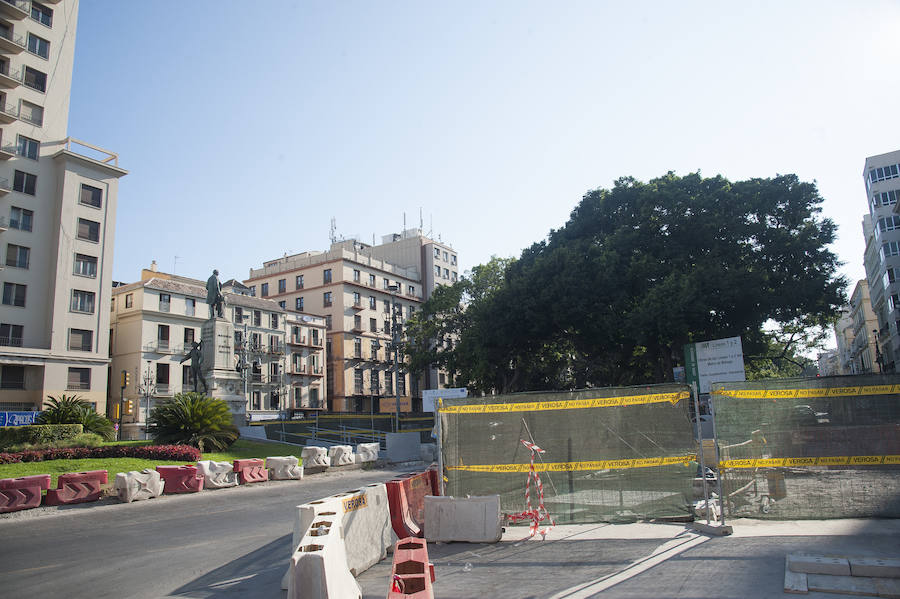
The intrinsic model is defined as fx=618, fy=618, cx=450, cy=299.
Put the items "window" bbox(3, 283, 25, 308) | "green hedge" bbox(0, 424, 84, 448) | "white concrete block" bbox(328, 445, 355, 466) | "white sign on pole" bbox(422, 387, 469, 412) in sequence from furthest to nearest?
"window" bbox(3, 283, 25, 308) < "white sign on pole" bbox(422, 387, 469, 412) < "white concrete block" bbox(328, 445, 355, 466) < "green hedge" bbox(0, 424, 84, 448)

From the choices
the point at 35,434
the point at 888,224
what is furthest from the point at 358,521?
the point at 888,224

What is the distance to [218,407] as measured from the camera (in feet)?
75.7

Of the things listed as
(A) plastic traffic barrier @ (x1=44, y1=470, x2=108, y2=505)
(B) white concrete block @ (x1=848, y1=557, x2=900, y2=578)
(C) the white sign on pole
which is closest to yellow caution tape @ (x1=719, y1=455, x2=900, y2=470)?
(B) white concrete block @ (x1=848, y1=557, x2=900, y2=578)

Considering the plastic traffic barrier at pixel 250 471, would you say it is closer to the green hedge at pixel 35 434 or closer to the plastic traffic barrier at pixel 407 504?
the green hedge at pixel 35 434

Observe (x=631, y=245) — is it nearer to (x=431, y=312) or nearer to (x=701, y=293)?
(x=701, y=293)

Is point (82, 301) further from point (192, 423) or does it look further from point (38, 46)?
point (192, 423)

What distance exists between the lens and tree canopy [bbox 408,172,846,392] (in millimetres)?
28891

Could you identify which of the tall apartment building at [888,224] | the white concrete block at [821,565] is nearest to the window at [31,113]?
the white concrete block at [821,565]

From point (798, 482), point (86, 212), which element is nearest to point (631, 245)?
point (798, 482)

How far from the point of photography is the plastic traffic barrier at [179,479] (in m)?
16.1

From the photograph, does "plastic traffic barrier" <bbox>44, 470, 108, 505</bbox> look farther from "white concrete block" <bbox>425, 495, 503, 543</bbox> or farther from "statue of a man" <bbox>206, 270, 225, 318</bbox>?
"statue of a man" <bbox>206, 270, 225, 318</bbox>

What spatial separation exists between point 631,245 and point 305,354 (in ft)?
142

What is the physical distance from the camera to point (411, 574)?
5480 mm

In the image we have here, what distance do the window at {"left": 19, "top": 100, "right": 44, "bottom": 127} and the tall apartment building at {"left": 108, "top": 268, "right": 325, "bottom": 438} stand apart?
50.3ft
